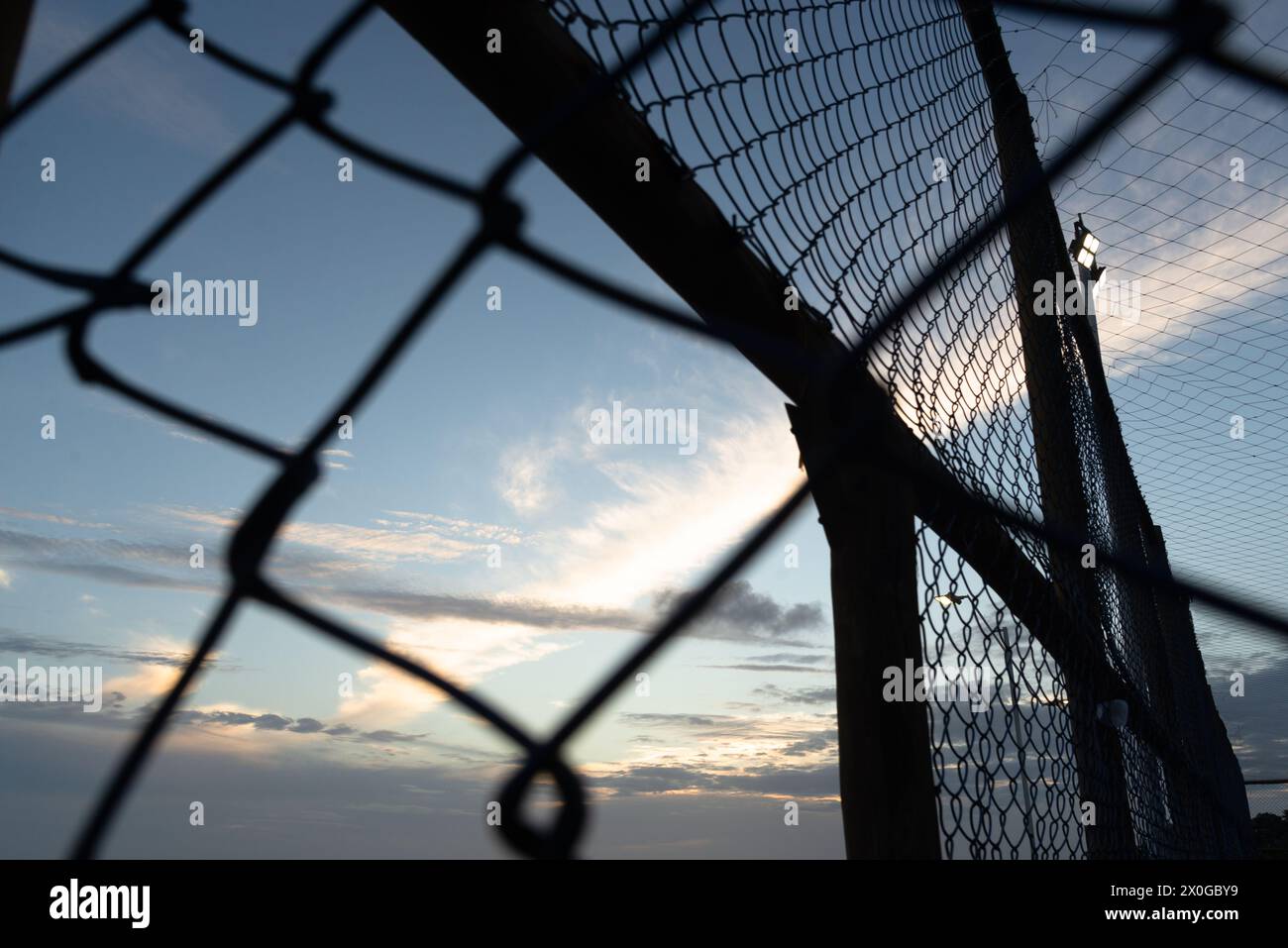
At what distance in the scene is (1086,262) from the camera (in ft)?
10.6

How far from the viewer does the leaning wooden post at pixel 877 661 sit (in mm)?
1260

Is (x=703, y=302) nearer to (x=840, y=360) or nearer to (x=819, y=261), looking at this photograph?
(x=819, y=261)

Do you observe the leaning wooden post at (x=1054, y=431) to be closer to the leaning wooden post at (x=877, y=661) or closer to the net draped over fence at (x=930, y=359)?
the net draped over fence at (x=930, y=359)

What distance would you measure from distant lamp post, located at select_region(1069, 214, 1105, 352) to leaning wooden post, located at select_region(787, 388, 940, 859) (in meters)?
2.29

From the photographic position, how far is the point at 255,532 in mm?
596

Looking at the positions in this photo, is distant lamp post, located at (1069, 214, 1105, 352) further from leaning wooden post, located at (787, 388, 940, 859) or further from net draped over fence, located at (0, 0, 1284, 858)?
leaning wooden post, located at (787, 388, 940, 859)

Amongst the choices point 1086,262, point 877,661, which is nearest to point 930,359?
point 877,661

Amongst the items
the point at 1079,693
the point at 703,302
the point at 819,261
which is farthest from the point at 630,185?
the point at 1079,693

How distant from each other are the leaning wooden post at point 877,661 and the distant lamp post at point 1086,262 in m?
2.29

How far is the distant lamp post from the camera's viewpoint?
3.23 m

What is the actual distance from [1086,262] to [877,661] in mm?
2497

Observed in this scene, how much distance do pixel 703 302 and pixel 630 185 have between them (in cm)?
18

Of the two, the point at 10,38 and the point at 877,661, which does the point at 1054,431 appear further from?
the point at 10,38

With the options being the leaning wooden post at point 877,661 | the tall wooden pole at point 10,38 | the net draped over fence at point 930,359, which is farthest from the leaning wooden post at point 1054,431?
the tall wooden pole at point 10,38
